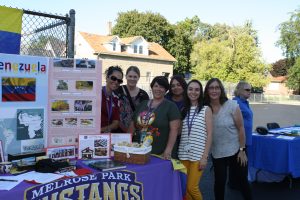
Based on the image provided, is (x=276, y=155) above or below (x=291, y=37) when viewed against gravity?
below

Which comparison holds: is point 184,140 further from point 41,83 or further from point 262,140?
point 262,140

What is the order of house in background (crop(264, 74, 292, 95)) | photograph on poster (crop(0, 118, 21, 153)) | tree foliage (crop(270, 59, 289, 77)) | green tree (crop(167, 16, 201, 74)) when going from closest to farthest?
photograph on poster (crop(0, 118, 21, 153)), green tree (crop(167, 16, 201, 74)), house in background (crop(264, 74, 292, 95)), tree foliage (crop(270, 59, 289, 77))

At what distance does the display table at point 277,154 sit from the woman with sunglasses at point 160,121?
269 centimetres

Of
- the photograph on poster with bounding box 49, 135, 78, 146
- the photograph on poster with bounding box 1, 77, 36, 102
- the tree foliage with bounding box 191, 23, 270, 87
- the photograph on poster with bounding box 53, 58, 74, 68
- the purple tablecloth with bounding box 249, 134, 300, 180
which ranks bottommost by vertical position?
the purple tablecloth with bounding box 249, 134, 300, 180

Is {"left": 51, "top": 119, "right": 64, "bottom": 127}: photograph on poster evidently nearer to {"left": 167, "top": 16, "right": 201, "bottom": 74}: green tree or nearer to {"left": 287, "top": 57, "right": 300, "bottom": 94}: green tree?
{"left": 167, "top": 16, "right": 201, "bottom": 74}: green tree

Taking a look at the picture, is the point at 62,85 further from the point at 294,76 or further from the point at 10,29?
the point at 294,76

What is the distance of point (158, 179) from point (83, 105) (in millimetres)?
997

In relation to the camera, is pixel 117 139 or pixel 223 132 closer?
pixel 117 139

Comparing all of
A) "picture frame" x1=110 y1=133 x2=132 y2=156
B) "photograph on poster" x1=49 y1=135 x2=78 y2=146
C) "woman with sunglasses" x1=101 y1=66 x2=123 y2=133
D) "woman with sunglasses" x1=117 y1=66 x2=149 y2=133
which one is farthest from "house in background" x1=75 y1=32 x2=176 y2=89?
"photograph on poster" x1=49 y1=135 x2=78 y2=146

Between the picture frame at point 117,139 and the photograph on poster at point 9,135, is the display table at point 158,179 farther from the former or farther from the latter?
the photograph on poster at point 9,135

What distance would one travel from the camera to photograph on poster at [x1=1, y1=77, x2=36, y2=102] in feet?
9.48

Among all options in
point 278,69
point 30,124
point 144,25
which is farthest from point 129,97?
point 278,69

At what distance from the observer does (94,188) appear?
2666 mm

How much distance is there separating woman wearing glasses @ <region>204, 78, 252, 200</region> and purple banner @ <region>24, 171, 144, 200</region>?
4.86ft
